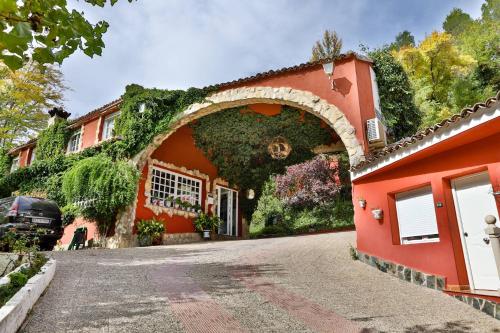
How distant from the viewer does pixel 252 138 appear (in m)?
12.2

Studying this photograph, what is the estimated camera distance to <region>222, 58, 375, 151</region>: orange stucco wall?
331 inches

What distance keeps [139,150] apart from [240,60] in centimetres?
482

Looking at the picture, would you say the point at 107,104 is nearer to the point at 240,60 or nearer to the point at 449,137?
the point at 240,60

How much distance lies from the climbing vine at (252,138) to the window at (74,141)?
6091mm

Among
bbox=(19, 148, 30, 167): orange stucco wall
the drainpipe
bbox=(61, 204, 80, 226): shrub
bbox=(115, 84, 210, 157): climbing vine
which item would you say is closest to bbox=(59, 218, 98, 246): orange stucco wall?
bbox=(61, 204, 80, 226): shrub

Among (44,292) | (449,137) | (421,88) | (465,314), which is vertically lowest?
(465,314)

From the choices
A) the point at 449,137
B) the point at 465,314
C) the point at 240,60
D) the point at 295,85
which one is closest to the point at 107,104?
the point at 240,60

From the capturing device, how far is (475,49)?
2061cm

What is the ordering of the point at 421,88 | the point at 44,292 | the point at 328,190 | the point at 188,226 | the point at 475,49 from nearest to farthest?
Answer: 1. the point at 44,292
2. the point at 188,226
3. the point at 328,190
4. the point at 421,88
5. the point at 475,49

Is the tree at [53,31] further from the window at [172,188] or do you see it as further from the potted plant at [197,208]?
the potted plant at [197,208]

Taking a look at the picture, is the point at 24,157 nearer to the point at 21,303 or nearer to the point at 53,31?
the point at 21,303

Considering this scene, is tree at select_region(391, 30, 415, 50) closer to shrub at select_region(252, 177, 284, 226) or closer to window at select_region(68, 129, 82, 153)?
shrub at select_region(252, 177, 284, 226)

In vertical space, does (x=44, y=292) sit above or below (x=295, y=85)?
below

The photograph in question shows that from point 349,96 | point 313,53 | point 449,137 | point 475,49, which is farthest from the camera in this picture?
point 313,53
